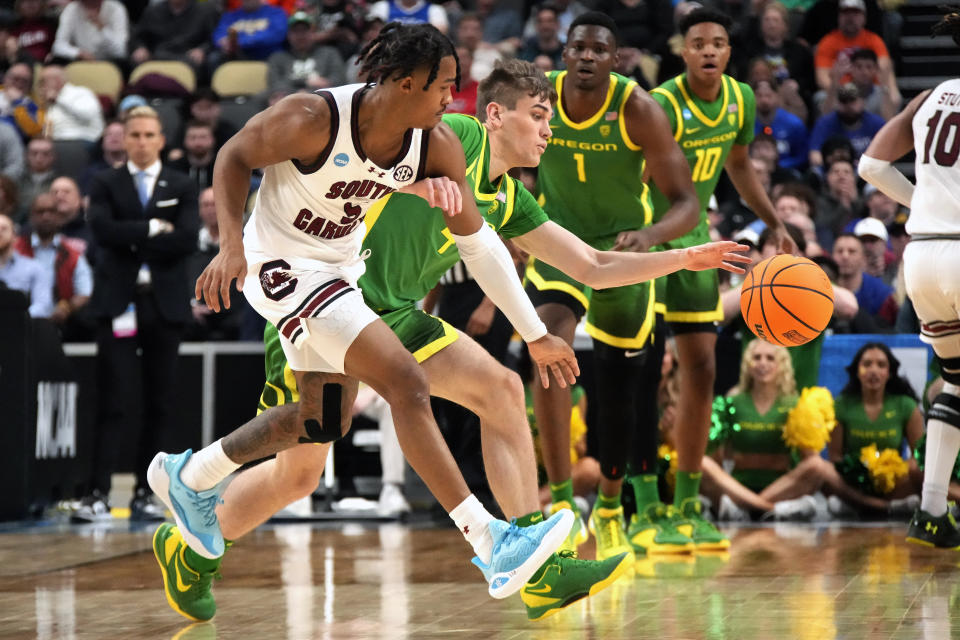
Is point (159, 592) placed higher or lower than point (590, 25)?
lower

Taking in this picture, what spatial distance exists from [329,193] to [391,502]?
4921 mm

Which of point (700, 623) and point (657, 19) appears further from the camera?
point (657, 19)

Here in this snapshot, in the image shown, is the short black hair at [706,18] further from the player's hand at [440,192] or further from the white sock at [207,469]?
the white sock at [207,469]

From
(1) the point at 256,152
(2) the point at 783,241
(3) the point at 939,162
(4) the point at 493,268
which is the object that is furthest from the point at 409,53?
(2) the point at 783,241

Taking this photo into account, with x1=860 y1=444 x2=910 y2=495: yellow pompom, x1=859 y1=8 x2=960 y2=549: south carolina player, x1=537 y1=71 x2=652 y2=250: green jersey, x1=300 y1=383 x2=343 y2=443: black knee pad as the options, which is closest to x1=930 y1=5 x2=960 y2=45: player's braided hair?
x1=859 y1=8 x2=960 y2=549: south carolina player

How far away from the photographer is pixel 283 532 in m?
8.26

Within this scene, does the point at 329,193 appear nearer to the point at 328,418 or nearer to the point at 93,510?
the point at 328,418

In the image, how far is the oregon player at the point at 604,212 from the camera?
6473 mm

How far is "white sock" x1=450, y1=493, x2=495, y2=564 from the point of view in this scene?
4.40 meters

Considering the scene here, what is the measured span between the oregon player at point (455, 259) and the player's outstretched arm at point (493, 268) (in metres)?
0.16

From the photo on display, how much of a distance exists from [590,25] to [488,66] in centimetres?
663

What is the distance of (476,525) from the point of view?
4402 millimetres

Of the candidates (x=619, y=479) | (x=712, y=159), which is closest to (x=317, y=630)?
(x=619, y=479)

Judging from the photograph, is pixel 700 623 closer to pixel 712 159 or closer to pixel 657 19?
pixel 712 159
